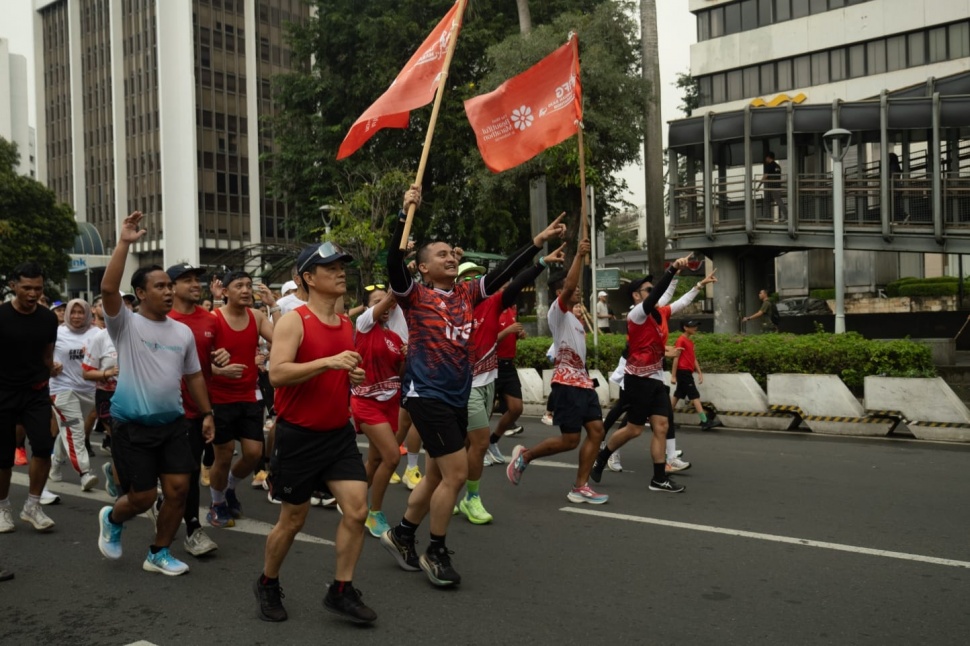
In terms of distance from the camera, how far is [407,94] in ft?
22.9

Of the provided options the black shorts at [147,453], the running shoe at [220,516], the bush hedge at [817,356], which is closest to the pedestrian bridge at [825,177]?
the bush hedge at [817,356]

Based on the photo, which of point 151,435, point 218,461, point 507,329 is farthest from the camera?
point 507,329

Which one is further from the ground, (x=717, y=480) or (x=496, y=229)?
(x=496, y=229)

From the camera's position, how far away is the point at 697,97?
45625 mm

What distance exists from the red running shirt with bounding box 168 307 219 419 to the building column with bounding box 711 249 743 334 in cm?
1822

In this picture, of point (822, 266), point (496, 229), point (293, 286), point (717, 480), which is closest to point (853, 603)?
point (717, 480)

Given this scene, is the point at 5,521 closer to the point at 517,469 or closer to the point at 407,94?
the point at 517,469

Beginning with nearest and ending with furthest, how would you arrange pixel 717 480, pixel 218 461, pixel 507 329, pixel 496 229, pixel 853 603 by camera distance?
1. pixel 853 603
2. pixel 218 461
3. pixel 717 480
4. pixel 507 329
5. pixel 496 229

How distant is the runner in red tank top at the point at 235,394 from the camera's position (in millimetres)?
6707

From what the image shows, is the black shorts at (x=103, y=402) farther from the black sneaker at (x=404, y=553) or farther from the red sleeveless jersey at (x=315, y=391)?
the red sleeveless jersey at (x=315, y=391)

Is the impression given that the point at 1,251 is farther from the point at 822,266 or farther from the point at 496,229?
the point at 822,266

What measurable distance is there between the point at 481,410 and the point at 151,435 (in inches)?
95.4

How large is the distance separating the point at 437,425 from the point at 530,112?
12.1 ft

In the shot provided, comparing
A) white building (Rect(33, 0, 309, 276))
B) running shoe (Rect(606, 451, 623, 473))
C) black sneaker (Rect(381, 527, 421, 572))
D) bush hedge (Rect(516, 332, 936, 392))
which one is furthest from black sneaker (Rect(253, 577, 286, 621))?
white building (Rect(33, 0, 309, 276))
